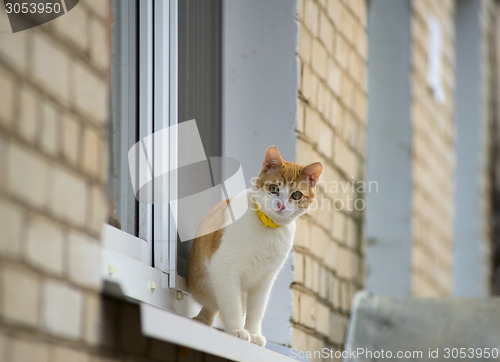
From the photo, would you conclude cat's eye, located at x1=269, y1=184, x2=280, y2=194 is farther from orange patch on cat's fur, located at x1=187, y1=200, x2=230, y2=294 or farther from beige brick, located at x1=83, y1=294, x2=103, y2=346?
beige brick, located at x1=83, y1=294, x2=103, y2=346

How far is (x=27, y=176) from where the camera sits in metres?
1.12

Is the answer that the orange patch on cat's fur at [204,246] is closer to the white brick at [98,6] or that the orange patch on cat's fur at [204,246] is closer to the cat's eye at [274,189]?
the cat's eye at [274,189]

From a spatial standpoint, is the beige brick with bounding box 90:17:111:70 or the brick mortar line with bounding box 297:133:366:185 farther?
the brick mortar line with bounding box 297:133:366:185

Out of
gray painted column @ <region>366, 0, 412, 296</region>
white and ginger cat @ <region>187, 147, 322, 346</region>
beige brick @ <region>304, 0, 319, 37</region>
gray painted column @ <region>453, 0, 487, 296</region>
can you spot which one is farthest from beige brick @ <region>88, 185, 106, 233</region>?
gray painted column @ <region>453, 0, 487, 296</region>

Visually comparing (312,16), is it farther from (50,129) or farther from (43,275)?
(43,275)

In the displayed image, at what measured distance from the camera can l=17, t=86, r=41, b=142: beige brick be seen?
1105 millimetres

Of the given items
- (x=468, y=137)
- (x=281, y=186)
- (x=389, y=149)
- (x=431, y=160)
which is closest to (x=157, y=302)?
(x=281, y=186)

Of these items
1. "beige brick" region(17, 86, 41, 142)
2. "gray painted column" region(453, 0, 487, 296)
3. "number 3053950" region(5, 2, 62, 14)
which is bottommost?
"beige brick" region(17, 86, 41, 142)

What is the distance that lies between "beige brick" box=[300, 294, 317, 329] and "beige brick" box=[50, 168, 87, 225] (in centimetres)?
123

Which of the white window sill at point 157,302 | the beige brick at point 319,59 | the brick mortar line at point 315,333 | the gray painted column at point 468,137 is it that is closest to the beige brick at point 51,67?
the white window sill at point 157,302

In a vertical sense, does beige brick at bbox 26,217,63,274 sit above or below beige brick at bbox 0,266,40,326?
above

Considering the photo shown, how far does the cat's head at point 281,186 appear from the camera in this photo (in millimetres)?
1854

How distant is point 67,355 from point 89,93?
43 centimetres

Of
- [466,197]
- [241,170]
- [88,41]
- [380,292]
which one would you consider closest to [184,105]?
[241,170]
